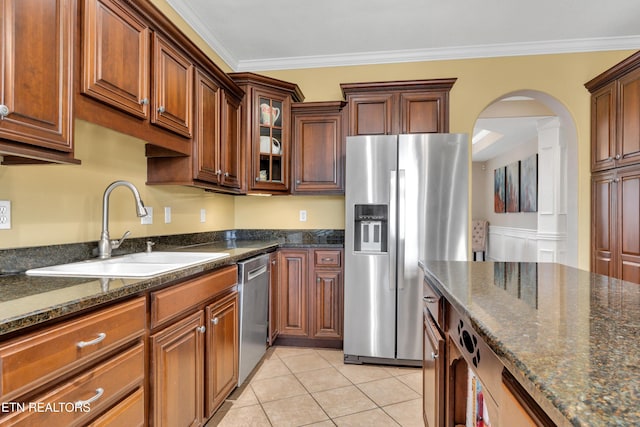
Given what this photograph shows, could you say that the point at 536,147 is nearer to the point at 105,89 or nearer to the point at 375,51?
the point at 375,51

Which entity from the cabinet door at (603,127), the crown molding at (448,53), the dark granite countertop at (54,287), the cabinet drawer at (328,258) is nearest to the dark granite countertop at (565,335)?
the dark granite countertop at (54,287)

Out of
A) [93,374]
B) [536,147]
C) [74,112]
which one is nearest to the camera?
[93,374]

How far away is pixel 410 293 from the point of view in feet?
8.65

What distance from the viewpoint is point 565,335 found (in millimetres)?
713

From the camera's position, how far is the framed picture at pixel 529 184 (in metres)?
5.31

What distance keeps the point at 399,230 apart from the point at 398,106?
1.16 meters

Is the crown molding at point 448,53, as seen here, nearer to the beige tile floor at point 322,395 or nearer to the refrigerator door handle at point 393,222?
the refrigerator door handle at point 393,222

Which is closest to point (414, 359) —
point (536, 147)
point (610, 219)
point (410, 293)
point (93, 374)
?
point (410, 293)

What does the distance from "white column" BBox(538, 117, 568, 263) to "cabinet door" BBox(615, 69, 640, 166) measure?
1902 mm

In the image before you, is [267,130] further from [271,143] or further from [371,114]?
[371,114]

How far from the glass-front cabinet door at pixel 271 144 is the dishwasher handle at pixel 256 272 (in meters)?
0.80

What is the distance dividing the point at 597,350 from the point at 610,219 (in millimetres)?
2955

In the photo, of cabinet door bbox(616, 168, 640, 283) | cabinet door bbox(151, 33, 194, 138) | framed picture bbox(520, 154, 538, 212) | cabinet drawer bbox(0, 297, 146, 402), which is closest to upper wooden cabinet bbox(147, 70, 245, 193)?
cabinet door bbox(151, 33, 194, 138)

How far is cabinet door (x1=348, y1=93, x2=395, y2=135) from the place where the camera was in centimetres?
301
